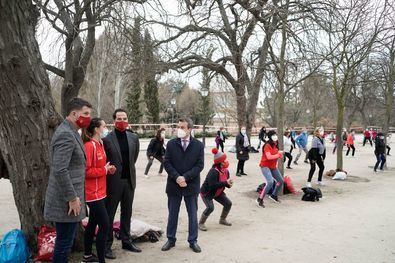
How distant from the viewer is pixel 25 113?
452 cm

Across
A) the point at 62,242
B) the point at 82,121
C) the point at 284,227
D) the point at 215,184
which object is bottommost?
the point at 284,227

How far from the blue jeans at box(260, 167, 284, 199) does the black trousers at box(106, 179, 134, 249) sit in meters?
4.10

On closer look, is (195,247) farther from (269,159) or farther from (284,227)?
(269,159)

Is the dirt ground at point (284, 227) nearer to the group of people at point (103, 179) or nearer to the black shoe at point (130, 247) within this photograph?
the black shoe at point (130, 247)

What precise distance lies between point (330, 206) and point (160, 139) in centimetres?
623

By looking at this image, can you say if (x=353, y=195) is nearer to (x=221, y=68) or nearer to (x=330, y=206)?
(x=330, y=206)

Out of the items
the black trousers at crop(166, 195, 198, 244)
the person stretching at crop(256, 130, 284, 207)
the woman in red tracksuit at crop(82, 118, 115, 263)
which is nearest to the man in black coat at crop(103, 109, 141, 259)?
the woman in red tracksuit at crop(82, 118, 115, 263)

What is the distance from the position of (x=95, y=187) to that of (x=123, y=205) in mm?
896

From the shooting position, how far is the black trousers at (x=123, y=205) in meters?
5.01

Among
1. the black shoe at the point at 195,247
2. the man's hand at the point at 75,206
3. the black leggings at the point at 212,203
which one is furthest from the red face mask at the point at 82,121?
the black leggings at the point at 212,203

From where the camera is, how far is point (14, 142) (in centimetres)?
454

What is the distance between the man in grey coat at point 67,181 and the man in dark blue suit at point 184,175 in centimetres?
172

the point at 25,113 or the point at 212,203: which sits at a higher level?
the point at 25,113

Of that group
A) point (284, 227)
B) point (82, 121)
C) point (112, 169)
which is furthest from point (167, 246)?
point (284, 227)
